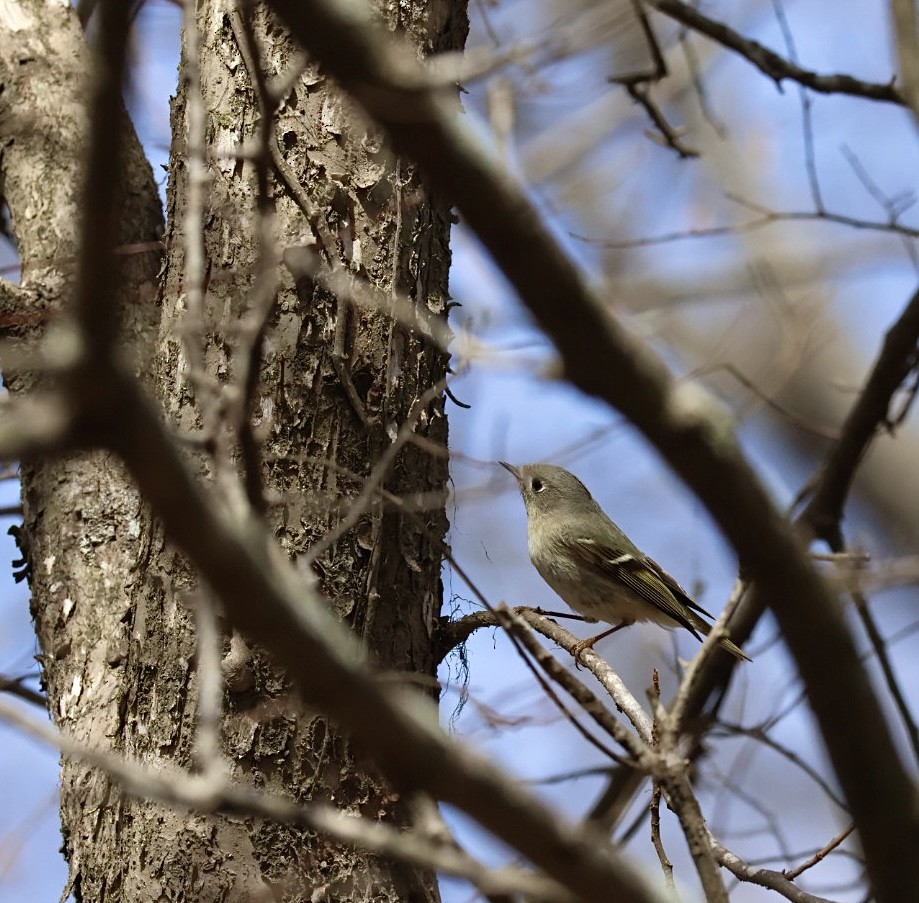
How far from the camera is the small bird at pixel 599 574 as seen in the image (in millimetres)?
3814

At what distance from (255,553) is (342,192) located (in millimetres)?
1794

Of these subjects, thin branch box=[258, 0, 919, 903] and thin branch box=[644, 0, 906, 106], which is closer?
thin branch box=[258, 0, 919, 903]

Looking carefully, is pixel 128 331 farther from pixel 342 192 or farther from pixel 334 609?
pixel 334 609

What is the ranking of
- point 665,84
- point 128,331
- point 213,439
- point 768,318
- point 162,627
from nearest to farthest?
1. point 213,439
2. point 162,627
3. point 128,331
4. point 768,318
5. point 665,84

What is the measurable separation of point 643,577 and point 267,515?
1.95m

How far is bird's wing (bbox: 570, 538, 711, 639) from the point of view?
378 centimetres

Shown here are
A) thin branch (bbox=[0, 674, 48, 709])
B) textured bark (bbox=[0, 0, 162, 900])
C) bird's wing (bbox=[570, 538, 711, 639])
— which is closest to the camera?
textured bark (bbox=[0, 0, 162, 900])

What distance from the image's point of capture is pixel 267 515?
220 centimetres

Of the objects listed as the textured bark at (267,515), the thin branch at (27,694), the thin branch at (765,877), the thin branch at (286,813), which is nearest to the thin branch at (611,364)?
the thin branch at (286,813)

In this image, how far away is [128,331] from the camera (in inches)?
111

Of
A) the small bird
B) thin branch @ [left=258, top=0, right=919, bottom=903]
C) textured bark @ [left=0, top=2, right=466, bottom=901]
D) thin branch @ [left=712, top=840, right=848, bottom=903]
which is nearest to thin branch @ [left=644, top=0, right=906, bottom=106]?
textured bark @ [left=0, top=2, right=466, bottom=901]

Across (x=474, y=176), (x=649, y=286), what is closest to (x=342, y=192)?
(x=474, y=176)

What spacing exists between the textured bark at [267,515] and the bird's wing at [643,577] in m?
1.37

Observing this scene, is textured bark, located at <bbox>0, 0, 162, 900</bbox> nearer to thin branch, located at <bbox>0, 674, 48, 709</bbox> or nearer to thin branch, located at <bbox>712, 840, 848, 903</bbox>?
thin branch, located at <bbox>0, 674, 48, 709</bbox>
